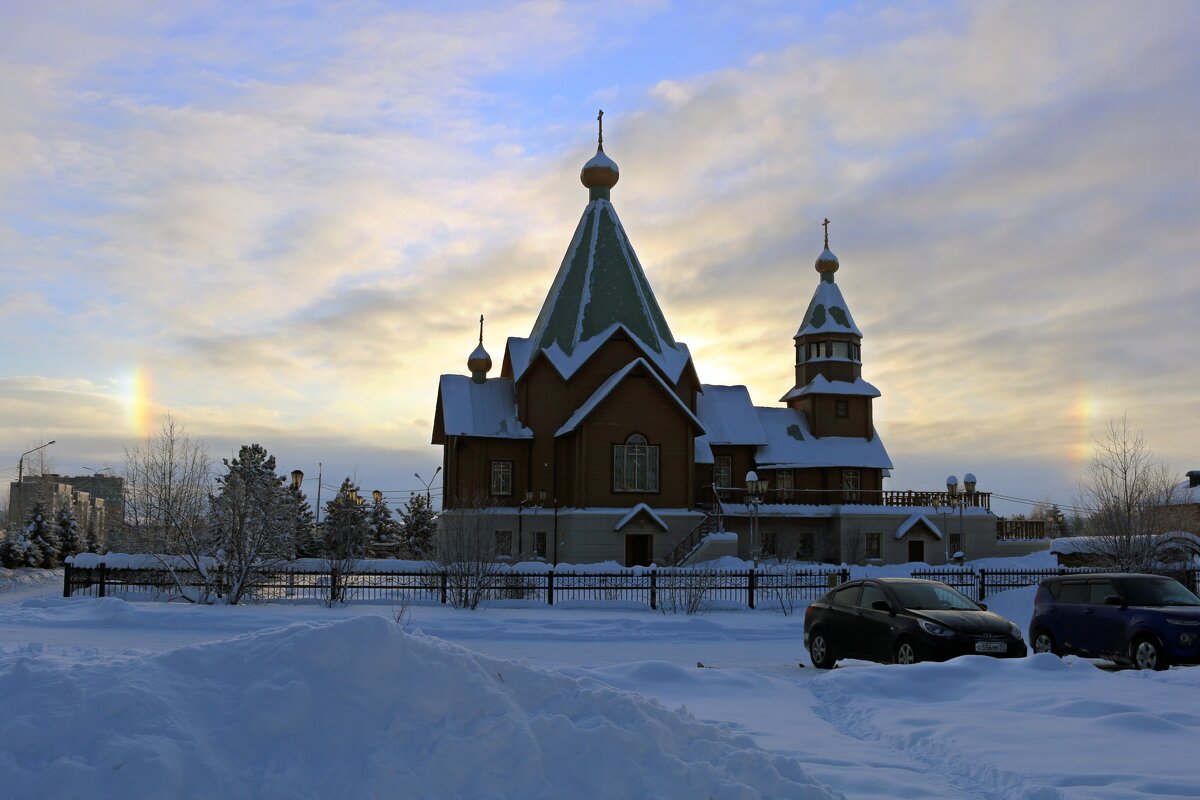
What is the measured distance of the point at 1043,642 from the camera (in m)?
16.2

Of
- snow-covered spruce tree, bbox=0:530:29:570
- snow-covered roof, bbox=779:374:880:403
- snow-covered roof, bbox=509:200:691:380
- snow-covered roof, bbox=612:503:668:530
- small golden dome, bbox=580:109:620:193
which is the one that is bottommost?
snow-covered spruce tree, bbox=0:530:29:570

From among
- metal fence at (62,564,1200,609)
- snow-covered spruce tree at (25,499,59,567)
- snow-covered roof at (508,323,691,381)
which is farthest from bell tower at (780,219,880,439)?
snow-covered spruce tree at (25,499,59,567)

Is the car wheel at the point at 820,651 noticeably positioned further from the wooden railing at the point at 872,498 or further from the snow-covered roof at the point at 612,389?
the wooden railing at the point at 872,498

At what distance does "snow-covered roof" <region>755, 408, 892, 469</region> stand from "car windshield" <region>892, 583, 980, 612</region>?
102ft

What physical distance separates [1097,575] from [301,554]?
39015 mm

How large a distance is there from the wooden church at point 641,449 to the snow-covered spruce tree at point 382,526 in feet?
37.4

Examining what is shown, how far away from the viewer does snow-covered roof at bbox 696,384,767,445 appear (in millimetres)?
45125

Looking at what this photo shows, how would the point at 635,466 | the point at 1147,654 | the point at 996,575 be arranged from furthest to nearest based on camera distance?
the point at 635,466
the point at 996,575
the point at 1147,654

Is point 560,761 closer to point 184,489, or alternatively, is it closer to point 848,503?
point 184,489

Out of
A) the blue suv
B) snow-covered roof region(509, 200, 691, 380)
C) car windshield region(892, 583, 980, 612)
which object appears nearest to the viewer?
the blue suv

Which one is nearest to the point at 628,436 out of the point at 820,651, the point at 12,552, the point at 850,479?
the point at 850,479

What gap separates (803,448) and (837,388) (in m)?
3.74

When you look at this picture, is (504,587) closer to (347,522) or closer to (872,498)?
(347,522)

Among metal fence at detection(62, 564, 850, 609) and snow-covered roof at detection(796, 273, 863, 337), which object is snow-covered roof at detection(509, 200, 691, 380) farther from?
metal fence at detection(62, 564, 850, 609)
